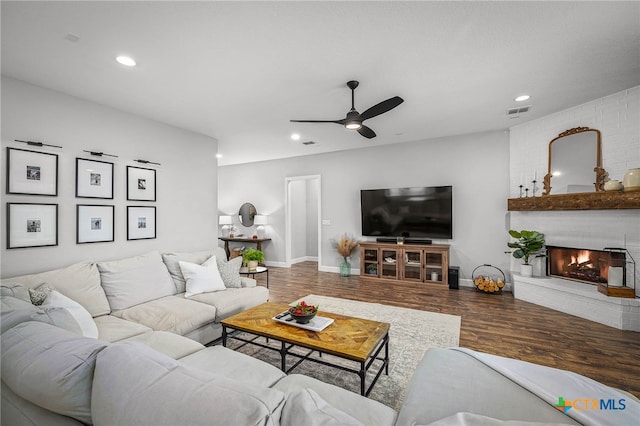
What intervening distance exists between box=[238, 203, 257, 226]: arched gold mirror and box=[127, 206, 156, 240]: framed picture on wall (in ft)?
12.2

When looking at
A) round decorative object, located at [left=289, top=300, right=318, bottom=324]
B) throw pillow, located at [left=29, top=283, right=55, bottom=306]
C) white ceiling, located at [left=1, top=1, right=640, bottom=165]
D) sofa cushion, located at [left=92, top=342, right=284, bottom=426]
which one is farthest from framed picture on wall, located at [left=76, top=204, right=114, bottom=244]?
sofa cushion, located at [left=92, top=342, right=284, bottom=426]

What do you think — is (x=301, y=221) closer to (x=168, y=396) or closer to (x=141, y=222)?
(x=141, y=222)

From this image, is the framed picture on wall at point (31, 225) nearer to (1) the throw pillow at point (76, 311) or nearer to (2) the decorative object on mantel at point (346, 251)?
(1) the throw pillow at point (76, 311)

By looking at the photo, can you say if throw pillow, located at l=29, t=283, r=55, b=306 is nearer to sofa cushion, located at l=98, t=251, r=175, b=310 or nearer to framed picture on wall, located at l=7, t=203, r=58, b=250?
sofa cushion, located at l=98, t=251, r=175, b=310

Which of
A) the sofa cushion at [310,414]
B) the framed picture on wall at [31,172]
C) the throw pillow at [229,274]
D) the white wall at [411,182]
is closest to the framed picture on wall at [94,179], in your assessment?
the framed picture on wall at [31,172]

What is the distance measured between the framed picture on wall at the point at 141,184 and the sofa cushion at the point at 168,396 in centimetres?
315

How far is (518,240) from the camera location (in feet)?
15.0

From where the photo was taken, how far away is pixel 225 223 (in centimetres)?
748

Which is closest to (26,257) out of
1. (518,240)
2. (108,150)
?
(108,150)

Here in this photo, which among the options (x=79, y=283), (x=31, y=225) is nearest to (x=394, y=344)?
(x=79, y=283)

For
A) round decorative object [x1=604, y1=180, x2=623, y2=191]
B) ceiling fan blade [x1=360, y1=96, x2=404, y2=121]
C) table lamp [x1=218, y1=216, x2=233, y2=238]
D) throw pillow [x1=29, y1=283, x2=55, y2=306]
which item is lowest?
throw pillow [x1=29, y1=283, x2=55, y2=306]

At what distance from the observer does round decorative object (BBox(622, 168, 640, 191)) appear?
3.15 metres

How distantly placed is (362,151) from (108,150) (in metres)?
4.45

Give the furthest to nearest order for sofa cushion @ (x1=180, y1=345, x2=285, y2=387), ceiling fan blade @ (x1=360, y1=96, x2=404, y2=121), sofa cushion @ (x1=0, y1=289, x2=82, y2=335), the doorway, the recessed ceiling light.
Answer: the doorway, ceiling fan blade @ (x1=360, y1=96, x2=404, y2=121), the recessed ceiling light, sofa cushion @ (x1=180, y1=345, x2=285, y2=387), sofa cushion @ (x1=0, y1=289, x2=82, y2=335)
